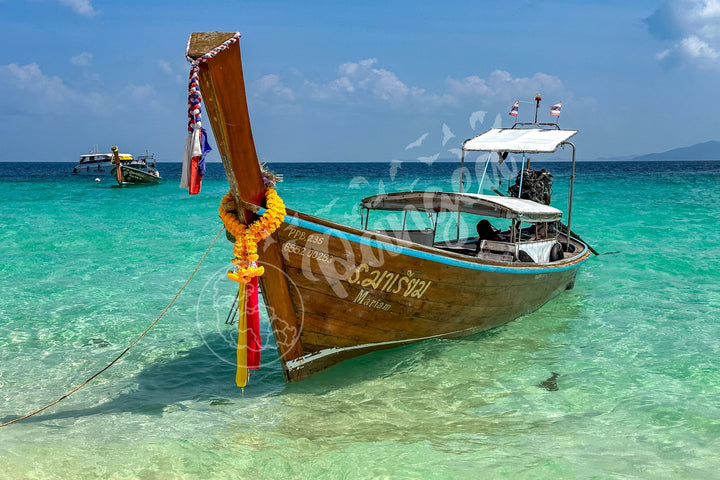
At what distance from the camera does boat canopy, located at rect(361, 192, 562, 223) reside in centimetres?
780

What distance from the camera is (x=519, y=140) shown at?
1089cm

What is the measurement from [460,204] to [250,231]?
3.70m

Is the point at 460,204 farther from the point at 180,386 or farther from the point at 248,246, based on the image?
the point at 180,386

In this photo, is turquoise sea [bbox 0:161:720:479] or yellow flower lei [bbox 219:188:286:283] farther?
yellow flower lei [bbox 219:188:286:283]

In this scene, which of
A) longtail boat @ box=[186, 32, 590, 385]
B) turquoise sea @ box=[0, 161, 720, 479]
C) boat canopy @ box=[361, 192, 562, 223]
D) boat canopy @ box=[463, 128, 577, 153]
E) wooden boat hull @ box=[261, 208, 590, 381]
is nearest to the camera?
turquoise sea @ box=[0, 161, 720, 479]

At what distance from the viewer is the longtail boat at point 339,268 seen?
4.89 m

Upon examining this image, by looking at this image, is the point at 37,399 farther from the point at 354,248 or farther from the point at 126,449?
the point at 354,248

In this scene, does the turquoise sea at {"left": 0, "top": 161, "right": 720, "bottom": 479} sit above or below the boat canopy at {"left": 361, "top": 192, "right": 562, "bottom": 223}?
below

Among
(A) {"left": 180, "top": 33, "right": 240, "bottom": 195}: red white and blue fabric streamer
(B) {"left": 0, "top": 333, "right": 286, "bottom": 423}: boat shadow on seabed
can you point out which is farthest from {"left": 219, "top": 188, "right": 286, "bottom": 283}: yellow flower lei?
(B) {"left": 0, "top": 333, "right": 286, "bottom": 423}: boat shadow on seabed

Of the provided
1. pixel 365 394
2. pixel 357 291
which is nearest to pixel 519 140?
pixel 357 291

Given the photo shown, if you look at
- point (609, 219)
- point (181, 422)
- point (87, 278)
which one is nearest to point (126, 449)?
point (181, 422)

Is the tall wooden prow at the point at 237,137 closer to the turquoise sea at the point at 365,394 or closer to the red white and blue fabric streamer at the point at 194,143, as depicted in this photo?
the red white and blue fabric streamer at the point at 194,143

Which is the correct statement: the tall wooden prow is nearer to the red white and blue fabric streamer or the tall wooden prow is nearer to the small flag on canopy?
the red white and blue fabric streamer

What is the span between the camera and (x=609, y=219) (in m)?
24.6
